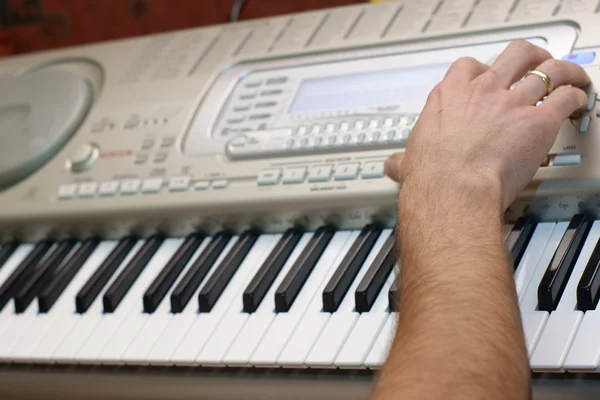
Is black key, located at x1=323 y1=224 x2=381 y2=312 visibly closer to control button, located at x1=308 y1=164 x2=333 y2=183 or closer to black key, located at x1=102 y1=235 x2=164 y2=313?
control button, located at x1=308 y1=164 x2=333 y2=183

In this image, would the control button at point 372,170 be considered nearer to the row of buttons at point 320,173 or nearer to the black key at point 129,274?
the row of buttons at point 320,173

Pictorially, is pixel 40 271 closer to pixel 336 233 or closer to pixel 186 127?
pixel 186 127

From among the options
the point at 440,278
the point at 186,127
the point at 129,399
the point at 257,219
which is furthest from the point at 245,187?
the point at 440,278

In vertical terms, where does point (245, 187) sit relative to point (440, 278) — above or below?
above

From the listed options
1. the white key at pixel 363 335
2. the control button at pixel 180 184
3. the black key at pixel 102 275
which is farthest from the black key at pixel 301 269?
the black key at pixel 102 275

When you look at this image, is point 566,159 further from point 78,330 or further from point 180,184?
point 78,330

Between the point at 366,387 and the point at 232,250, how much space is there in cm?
34

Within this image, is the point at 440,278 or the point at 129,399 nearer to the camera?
the point at 440,278

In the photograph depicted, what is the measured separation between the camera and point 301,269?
107 cm

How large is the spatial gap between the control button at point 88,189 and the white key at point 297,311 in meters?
0.40

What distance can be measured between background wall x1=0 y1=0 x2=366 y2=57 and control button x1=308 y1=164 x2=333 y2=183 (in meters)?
0.61

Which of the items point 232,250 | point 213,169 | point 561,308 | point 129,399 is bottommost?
point 129,399

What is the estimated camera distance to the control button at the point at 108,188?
1283mm

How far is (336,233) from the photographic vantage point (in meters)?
1.15
